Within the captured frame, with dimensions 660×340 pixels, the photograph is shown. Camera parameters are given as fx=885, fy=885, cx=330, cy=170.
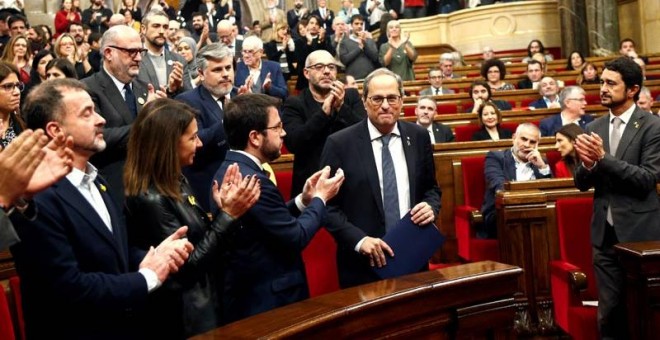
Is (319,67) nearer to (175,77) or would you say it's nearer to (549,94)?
(175,77)

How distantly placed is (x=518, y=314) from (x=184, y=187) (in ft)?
6.46

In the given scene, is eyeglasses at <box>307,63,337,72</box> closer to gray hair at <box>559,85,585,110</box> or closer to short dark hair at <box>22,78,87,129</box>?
short dark hair at <box>22,78,87,129</box>

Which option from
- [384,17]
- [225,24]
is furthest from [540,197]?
[384,17]

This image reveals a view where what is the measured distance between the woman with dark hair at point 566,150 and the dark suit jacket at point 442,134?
1.30 meters

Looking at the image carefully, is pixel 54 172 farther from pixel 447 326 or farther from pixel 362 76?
pixel 362 76

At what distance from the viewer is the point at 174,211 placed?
2244 millimetres

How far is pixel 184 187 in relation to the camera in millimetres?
2365

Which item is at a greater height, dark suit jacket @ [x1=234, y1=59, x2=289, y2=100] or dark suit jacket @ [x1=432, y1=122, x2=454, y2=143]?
dark suit jacket @ [x1=234, y1=59, x2=289, y2=100]

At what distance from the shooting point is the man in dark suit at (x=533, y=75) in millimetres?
8328

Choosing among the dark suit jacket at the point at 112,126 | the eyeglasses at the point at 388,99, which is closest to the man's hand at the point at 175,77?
the dark suit jacket at the point at 112,126

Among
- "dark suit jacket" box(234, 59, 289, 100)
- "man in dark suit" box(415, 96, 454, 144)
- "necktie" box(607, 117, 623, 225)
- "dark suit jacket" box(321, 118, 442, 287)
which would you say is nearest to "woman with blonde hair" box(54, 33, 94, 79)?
"dark suit jacket" box(234, 59, 289, 100)

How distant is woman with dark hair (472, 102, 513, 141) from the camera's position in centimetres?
564

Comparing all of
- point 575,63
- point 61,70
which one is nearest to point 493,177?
point 61,70

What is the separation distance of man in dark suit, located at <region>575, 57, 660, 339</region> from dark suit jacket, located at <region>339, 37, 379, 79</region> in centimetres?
499
